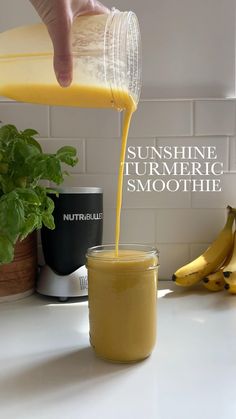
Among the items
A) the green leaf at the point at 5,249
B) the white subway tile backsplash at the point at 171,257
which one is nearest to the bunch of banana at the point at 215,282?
the white subway tile backsplash at the point at 171,257

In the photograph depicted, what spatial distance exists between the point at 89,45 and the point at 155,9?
16.0 inches

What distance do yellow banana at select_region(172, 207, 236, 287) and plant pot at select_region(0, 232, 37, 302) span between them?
0.31 meters

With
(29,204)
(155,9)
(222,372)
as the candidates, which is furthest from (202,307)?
(155,9)

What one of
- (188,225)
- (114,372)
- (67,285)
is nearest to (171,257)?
(188,225)

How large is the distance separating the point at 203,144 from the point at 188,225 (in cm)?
20

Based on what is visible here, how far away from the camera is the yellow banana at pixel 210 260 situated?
2.98ft

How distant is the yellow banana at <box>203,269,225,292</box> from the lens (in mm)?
912

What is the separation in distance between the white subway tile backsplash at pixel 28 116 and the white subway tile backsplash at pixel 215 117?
1.19 feet

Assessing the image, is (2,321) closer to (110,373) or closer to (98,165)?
(110,373)

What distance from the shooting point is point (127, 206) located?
1.02 m

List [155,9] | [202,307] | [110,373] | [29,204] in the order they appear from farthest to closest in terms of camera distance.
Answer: [155,9]
[202,307]
[29,204]
[110,373]

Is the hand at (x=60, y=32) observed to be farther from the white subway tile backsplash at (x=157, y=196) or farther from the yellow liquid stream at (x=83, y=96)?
the white subway tile backsplash at (x=157, y=196)

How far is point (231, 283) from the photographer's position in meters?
0.86

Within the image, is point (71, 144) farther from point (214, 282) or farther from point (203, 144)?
point (214, 282)
